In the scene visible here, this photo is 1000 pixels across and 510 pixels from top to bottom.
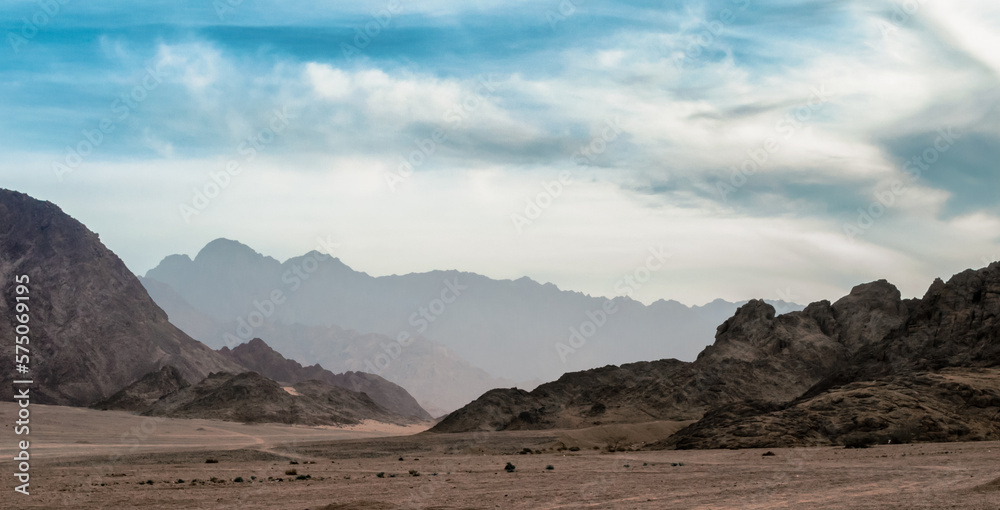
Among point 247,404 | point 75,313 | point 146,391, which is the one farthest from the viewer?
point 75,313

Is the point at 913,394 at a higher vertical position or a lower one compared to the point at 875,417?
higher

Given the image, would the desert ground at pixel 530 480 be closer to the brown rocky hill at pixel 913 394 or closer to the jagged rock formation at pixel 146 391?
the brown rocky hill at pixel 913 394

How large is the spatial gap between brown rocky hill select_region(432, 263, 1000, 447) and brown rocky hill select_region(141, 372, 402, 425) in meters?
45.4

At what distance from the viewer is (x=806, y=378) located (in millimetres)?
94250

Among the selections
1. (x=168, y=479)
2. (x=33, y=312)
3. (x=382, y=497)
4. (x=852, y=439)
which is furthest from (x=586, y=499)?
(x=33, y=312)

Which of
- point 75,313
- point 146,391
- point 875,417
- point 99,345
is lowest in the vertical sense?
point 875,417

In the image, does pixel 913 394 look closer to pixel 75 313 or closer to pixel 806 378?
pixel 806 378

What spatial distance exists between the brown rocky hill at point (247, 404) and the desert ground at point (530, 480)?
228 ft

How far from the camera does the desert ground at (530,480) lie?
79.6 ft

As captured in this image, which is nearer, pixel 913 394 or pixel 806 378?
pixel 913 394

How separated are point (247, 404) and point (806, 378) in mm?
88995

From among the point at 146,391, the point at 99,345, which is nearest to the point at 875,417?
the point at 146,391

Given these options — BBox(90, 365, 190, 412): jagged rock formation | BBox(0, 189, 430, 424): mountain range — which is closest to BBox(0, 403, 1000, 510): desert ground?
BBox(90, 365, 190, 412): jagged rock formation

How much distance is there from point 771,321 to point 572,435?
4267 cm
